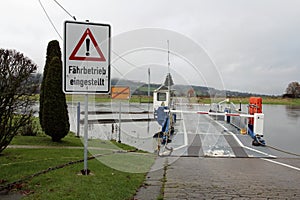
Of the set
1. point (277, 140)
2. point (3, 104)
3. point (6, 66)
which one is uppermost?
point (6, 66)

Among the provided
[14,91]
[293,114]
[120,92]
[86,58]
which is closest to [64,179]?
[86,58]

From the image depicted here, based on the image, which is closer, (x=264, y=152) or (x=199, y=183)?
(x=199, y=183)

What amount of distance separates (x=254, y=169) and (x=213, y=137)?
547 centimetres

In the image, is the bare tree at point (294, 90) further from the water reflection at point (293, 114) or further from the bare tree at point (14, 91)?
the bare tree at point (14, 91)

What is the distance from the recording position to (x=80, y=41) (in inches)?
186

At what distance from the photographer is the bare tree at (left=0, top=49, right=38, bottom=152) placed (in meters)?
6.30

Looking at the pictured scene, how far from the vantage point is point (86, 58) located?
4754 millimetres

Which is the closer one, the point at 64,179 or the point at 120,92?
the point at 64,179

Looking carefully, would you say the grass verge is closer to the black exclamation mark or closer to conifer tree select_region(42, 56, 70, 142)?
the black exclamation mark

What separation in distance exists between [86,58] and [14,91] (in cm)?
256

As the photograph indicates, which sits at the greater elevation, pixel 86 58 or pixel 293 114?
pixel 86 58

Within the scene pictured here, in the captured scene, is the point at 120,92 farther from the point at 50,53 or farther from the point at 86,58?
the point at 86,58

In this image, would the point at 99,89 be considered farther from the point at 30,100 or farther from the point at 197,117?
the point at 197,117

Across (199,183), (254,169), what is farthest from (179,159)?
(199,183)
